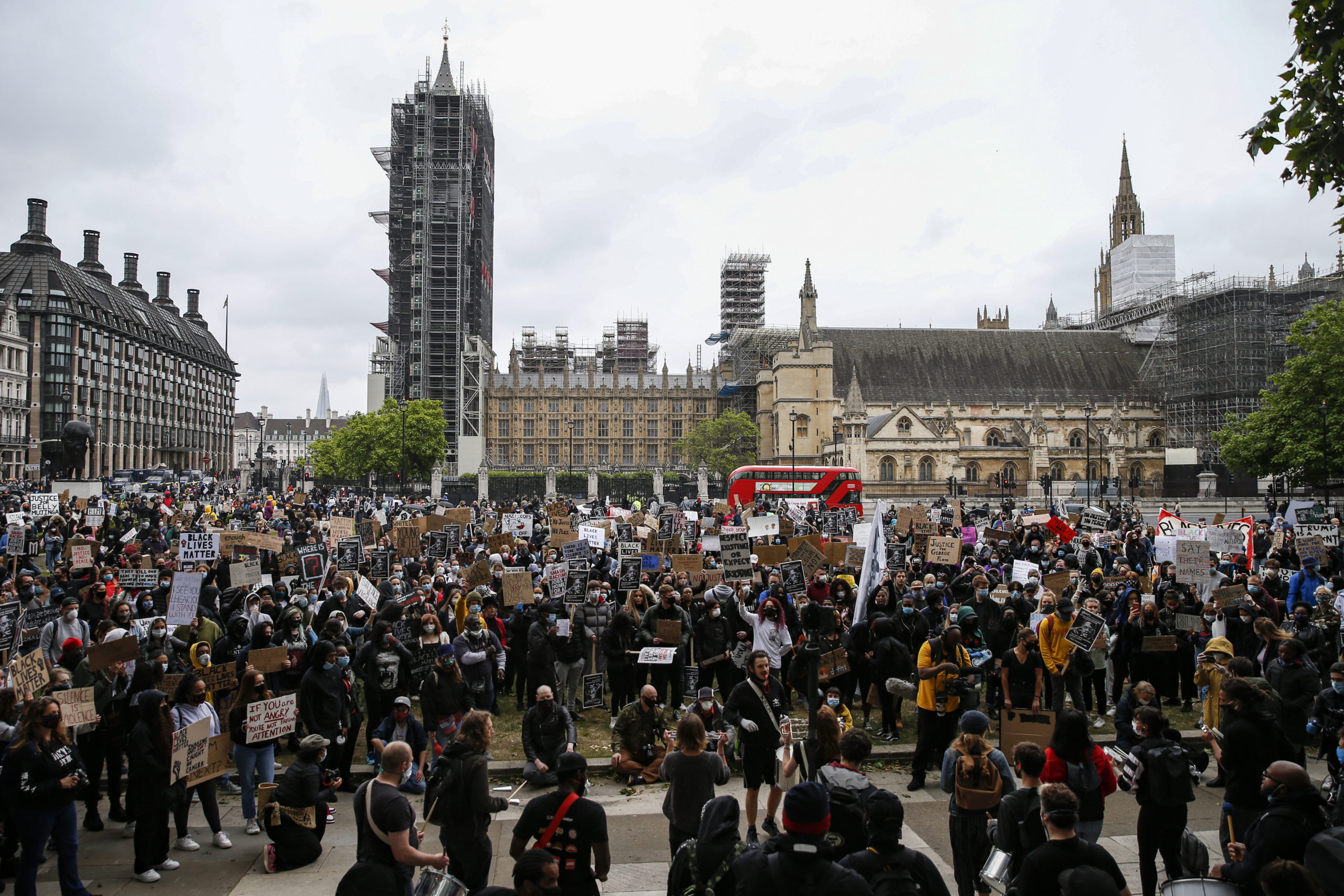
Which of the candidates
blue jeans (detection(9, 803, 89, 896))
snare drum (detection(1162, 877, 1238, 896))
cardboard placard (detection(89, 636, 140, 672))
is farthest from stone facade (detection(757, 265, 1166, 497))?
snare drum (detection(1162, 877, 1238, 896))

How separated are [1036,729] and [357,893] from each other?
4.59 metres

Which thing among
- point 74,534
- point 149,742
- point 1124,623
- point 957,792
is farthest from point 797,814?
point 74,534

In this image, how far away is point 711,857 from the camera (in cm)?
409

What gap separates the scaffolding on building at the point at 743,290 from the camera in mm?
74688

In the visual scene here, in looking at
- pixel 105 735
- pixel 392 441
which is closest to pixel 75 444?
pixel 392 441

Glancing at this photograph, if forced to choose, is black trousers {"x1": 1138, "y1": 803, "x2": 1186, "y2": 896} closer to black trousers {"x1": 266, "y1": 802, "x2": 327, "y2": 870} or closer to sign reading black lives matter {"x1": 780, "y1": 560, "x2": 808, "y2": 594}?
black trousers {"x1": 266, "y1": 802, "x2": 327, "y2": 870}

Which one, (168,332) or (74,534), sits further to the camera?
(168,332)

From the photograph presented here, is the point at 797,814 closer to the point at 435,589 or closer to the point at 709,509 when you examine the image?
the point at 435,589

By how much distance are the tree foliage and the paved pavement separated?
1922 inches

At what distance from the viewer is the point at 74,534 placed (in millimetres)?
17781

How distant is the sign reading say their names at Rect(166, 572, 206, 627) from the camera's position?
9516 mm

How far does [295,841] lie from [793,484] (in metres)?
33.0

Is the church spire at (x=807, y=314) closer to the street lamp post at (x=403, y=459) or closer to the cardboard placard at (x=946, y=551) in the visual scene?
the street lamp post at (x=403, y=459)

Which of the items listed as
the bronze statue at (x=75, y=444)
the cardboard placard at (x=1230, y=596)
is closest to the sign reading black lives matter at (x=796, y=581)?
the cardboard placard at (x=1230, y=596)
